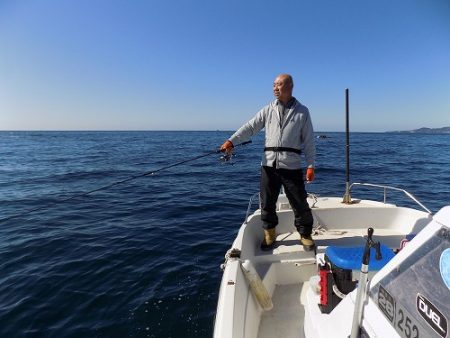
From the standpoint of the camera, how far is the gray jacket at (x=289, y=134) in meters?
4.36

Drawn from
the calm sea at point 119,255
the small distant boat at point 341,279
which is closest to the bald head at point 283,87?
the small distant boat at point 341,279

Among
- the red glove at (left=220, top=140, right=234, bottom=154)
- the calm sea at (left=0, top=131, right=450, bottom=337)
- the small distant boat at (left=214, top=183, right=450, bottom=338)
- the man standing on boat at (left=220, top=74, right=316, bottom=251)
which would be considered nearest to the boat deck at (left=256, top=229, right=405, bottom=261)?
the small distant boat at (left=214, top=183, right=450, bottom=338)

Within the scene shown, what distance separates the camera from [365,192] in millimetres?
14234

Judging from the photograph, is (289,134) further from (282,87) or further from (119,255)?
(119,255)

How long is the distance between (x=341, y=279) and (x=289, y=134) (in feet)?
6.82

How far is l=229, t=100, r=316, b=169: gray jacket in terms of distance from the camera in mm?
4363

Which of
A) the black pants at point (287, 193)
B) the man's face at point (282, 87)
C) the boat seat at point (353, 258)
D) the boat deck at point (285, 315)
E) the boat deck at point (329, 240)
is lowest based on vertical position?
the boat deck at point (285, 315)

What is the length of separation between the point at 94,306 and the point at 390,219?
5.71 m

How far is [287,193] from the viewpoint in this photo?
4.65m

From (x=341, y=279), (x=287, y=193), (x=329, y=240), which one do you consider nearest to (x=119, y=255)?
(x=287, y=193)

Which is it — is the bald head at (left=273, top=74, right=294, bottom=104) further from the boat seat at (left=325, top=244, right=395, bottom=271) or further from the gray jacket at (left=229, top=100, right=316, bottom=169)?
the boat seat at (left=325, top=244, right=395, bottom=271)

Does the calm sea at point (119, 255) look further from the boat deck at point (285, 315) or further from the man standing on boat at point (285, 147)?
the man standing on boat at point (285, 147)

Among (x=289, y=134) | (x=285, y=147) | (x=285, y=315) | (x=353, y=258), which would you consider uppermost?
(x=289, y=134)

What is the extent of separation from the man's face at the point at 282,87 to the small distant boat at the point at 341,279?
2184 millimetres
